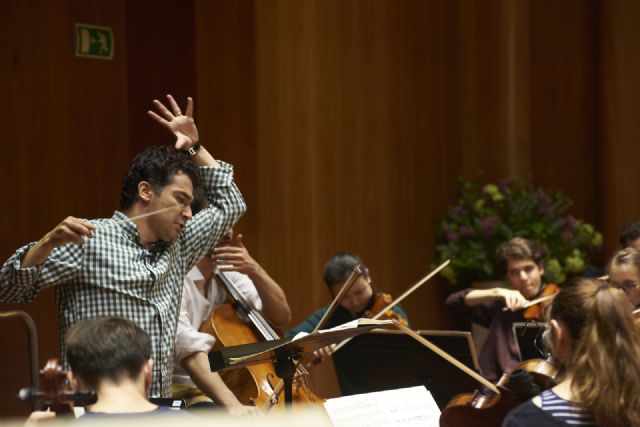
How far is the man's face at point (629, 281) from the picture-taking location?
4.06m

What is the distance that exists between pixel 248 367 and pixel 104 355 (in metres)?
1.64

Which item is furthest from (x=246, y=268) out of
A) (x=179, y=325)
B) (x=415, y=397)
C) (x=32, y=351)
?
(x=415, y=397)

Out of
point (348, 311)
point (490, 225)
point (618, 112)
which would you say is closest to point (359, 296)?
point (348, 311)

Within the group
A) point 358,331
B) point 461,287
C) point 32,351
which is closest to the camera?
point 358,331

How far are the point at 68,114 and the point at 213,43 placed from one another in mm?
796

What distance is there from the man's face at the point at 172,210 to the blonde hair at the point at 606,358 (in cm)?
139

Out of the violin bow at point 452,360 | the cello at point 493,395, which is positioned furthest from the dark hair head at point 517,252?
the violin bow at point 452,360

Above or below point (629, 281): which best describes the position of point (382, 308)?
below

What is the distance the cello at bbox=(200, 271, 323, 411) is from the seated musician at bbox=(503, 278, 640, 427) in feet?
4.72

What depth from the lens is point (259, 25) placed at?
5.39m

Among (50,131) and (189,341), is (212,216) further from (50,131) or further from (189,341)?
(50,131)

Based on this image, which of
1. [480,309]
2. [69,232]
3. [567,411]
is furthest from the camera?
[480,309]

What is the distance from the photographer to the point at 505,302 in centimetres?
488

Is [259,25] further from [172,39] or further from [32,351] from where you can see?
[32,351]
